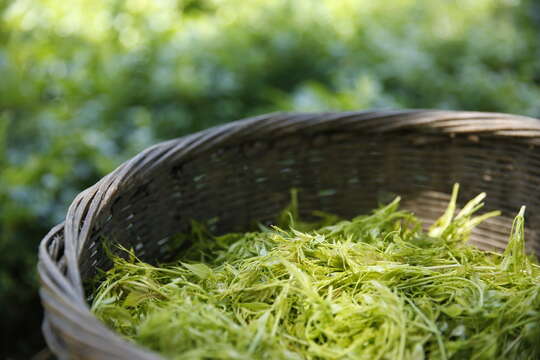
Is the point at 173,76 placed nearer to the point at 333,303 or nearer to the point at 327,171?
the point at 327,171

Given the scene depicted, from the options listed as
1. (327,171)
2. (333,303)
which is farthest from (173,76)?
(333,303)

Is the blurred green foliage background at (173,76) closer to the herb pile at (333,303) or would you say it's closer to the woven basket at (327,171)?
the woven basket at (327,171)

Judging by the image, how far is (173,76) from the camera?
212 cm

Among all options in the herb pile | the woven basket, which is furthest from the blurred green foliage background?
the herb pile

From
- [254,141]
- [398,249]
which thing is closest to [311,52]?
[254,141]

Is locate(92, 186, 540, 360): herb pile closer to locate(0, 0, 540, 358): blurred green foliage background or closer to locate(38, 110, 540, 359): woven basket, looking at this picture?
locate(38, 110, 540, 359): woven basket

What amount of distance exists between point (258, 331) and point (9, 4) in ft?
8.33

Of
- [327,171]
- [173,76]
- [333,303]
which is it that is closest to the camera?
[333,303]

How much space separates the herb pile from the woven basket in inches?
6.1

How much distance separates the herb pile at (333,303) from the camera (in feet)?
2.32

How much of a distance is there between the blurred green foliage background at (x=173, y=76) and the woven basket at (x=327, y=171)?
2.44ft

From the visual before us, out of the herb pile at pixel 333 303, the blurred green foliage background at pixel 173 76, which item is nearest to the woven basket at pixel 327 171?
the herb pile at pixel 333 303

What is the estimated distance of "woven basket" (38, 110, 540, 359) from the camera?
3.43 ft

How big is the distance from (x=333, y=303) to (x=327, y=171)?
0.47 meters
